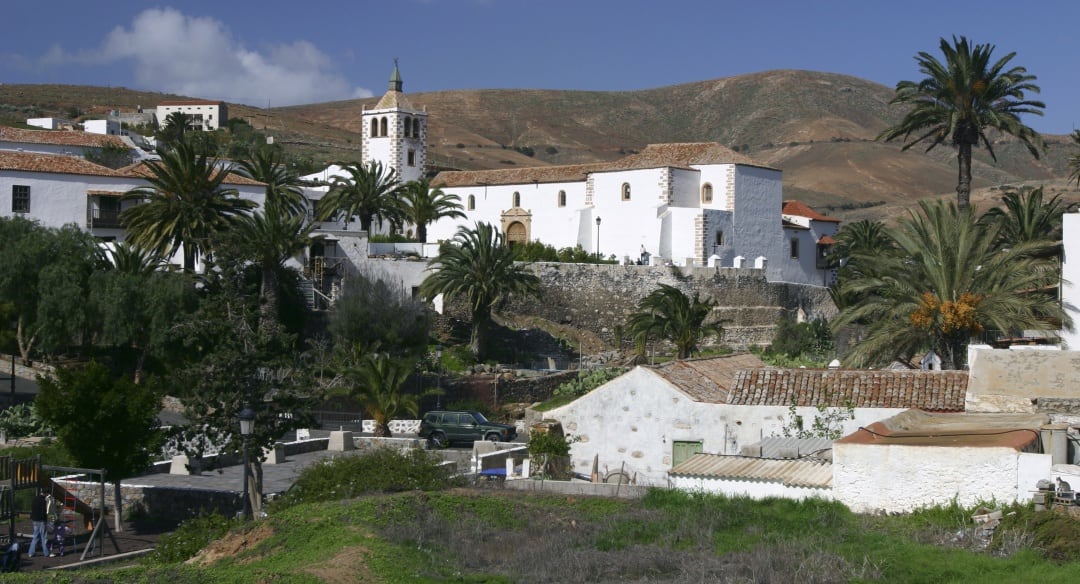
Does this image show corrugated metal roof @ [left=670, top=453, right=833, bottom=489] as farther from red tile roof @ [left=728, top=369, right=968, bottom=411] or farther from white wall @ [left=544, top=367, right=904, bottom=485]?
red tile roof @ [left=728, top=369, right=968, bottom=411]

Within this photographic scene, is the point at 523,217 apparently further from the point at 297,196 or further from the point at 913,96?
the point at 913,96

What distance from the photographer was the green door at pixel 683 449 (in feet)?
66.9

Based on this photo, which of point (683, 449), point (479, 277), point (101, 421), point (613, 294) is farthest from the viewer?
point (613, 294)

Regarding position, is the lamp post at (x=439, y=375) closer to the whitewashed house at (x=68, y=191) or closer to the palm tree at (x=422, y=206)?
the whitewashed house at (x=68, y=191)

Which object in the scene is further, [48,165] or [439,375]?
[48,165]

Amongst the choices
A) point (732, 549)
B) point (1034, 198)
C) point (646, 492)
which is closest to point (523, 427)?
point (1034, 198)

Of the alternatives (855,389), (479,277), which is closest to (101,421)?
(855,389)

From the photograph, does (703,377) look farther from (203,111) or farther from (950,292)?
(203,111)

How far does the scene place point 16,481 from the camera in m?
21.1

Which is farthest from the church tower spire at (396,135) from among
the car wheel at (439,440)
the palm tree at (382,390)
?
the car wheel at (439,440)

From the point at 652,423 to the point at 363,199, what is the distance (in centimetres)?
3460

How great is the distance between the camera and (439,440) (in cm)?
3288

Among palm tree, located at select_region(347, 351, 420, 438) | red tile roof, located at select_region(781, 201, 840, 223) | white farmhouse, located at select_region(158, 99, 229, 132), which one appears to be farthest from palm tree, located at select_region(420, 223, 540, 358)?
white farmhouse, located at select_region(158, 99, 229, 132)

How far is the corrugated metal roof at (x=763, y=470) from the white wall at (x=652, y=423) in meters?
2.35
